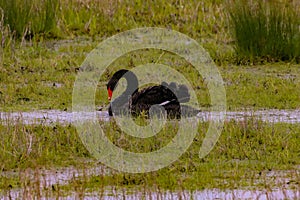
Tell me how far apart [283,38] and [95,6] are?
167 inches

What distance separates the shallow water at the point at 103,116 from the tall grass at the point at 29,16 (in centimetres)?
342

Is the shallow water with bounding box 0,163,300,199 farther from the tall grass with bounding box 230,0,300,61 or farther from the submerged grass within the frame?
the tall grass with bounding box 230,0,300,61

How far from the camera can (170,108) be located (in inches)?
385

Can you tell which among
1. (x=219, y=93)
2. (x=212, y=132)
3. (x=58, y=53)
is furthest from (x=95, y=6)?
(x=212, y=132)

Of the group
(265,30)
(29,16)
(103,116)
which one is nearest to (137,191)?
(103,116)

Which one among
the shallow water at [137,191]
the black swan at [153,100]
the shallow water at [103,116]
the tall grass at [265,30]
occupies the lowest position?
the shallow water at [137,191]

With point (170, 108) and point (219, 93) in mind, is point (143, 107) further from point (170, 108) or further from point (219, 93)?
point (219, 93)

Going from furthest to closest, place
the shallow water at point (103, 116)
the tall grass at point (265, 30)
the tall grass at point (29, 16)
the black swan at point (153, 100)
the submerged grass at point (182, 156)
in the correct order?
the tall grass at point (29, 16) < the tall grass at point (265, 30) < the black swan at point (153, 100) < the shallow water at point (103, 116) < the submerged grass at point (182, 156)

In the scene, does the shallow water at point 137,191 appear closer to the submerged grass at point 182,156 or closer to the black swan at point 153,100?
the submerged grass at point 182,156

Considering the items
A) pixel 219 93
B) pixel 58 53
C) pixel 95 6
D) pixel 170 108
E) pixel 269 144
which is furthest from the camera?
pixel 95 6

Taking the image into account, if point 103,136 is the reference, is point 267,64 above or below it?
above

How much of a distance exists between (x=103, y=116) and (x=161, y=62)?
3.29 m

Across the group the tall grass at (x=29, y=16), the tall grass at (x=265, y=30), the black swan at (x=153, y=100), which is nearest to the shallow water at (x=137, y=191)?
the black swan at (x=153, y=100)

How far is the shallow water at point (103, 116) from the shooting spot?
968 centimetres
